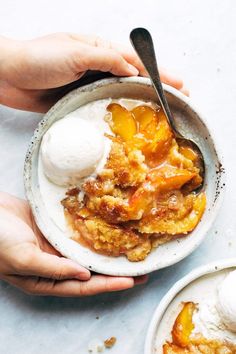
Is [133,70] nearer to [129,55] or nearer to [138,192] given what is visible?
[129,55]

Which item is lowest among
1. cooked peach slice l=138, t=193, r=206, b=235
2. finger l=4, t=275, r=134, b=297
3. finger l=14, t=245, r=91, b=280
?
finger l=4, t=275, r=134, b=297

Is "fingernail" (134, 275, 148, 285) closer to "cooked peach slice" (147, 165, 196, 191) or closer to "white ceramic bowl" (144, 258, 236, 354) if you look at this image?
"white ceramic bowl" (144, 258, 236, 354)

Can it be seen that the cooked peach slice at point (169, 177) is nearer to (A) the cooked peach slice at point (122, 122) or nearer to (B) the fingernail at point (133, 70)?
(A) the cooked peach slice at point (122, 122)

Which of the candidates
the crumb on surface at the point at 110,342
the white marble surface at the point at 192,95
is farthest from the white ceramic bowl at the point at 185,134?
the crumb on surface at the point at 110,342

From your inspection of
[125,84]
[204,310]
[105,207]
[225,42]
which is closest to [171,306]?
[204,310]

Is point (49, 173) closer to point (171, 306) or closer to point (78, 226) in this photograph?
point (78, 226)

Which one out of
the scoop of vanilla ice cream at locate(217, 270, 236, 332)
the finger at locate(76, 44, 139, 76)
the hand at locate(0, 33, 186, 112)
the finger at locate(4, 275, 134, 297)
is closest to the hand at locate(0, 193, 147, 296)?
the finger at locate(4, 275, 134, 297)

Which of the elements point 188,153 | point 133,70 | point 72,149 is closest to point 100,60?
point 133,70
